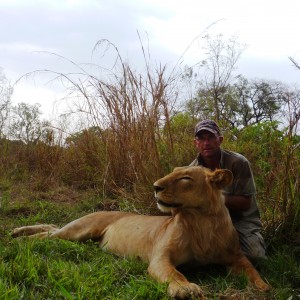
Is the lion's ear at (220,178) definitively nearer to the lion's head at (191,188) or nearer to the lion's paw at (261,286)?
the lion's head at (191,188)

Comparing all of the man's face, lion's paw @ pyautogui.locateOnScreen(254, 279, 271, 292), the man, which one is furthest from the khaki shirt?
lion's paw @ pyautogui.locateOnScreen(254, 279, 271, 292)


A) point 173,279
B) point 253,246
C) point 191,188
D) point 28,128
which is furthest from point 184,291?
point 28,128

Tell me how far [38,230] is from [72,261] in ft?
3.68

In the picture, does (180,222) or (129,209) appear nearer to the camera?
(180,222)

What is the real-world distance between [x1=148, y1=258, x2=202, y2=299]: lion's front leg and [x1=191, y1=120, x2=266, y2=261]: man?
949mm

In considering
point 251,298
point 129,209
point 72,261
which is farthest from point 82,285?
point 129,209

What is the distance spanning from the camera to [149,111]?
5176mm

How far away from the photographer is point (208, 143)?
12.6ft

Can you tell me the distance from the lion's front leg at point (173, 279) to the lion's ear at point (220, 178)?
654mm

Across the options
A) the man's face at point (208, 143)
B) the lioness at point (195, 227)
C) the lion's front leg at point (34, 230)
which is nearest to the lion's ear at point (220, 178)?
the lioness at point (195, 227)

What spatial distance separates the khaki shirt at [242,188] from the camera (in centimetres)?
379

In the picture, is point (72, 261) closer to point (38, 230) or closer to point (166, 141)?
point (38, 230)

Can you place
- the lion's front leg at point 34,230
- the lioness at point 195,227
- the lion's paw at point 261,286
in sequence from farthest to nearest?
1. the lion's front leg at point 34,230
2. the lioness at point 195,227
3. the lion's paw at point 261,286

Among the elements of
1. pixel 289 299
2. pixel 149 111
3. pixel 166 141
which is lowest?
pixel 289 299
